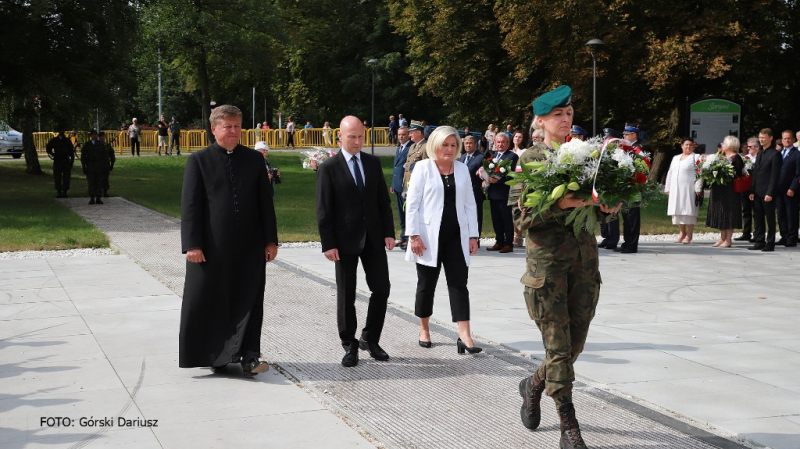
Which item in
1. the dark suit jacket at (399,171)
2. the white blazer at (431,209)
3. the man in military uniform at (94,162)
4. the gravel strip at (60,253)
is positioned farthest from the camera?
the man in military uniform at (94,162)

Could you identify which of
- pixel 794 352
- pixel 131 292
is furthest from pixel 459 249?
pixel 131 292

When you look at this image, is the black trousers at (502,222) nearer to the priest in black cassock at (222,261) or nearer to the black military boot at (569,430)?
the priest in black cassock at (222,261)

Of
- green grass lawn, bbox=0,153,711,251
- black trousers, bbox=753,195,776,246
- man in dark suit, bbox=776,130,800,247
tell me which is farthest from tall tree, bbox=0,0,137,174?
man in dark suit, bbox=776,130,800,247

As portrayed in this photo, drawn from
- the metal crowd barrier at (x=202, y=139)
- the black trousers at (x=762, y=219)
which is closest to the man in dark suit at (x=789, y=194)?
the black trousers at (x=762, y=219)

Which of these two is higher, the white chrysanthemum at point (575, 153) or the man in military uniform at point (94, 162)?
the white chrysanthemum at point (575, 153)

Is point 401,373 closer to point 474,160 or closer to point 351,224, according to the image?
point 351,224

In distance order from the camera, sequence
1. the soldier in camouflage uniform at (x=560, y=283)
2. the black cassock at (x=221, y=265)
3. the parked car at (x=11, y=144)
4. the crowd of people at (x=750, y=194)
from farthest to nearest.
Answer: the parked car at (x=11, y=144)
the crowd of people at (x=750, y=194)
the black cassock at (x=221, y=265)
the soldier in camouflage uniform at (x=560, y=283)

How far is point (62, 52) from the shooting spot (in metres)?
24.2

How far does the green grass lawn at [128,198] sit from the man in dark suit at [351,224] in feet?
18.4

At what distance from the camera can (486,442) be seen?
528cm

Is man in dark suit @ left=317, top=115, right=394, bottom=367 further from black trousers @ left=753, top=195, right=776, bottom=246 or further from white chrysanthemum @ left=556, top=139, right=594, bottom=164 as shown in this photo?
black trousers @ left=753, top=195, right=776, bottom=246

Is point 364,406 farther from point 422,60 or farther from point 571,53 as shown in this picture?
point 422,60

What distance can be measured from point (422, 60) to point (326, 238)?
1624 inches

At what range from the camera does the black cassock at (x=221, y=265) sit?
22.0 feet
